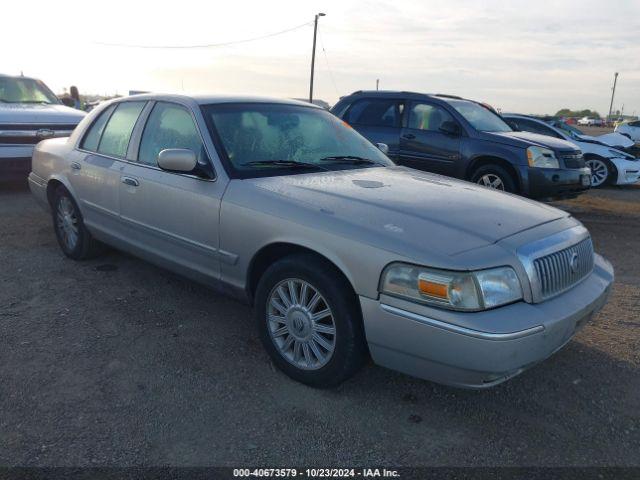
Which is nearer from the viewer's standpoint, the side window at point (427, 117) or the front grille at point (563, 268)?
the front grille at point (563, 268)

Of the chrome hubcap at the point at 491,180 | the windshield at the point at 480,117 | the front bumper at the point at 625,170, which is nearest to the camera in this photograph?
the chrome hubcap at the point at 491,180

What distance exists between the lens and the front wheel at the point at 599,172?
1109 centimetres

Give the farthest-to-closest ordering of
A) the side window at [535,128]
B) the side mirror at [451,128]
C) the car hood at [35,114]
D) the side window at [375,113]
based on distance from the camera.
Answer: the side window at [535,128] < the side window at [375,113] < the car hood at [35,114] < the side mirror at [451,128]

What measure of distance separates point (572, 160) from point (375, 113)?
291cm

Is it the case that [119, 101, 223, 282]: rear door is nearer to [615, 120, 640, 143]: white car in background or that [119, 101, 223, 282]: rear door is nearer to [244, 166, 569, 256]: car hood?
[244, 166, 569, 256]: car hood

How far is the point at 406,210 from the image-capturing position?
2.96 m

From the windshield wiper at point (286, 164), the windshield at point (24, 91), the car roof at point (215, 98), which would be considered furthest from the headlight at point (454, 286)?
the windshield at point (24, 91)

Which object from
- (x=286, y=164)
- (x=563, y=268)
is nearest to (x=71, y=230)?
(x=286, y=164)

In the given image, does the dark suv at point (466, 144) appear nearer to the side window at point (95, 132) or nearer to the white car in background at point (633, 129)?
the side window at point (95, 132)

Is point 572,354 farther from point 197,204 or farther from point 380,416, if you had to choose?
point 197,204

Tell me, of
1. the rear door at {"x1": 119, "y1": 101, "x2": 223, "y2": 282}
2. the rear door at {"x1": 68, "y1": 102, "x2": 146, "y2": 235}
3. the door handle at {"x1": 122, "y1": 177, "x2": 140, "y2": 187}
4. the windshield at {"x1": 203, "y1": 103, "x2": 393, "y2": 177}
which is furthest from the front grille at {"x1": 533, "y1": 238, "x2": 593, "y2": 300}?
the rear door at {"x1": 68, "y1": 102, "x2": 146, "y2": 235}

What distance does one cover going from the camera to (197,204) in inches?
139

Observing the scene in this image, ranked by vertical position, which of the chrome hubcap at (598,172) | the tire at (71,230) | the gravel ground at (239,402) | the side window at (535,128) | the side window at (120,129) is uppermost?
the side window at (535,128)

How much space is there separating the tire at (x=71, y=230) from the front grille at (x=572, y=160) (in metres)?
6.00
